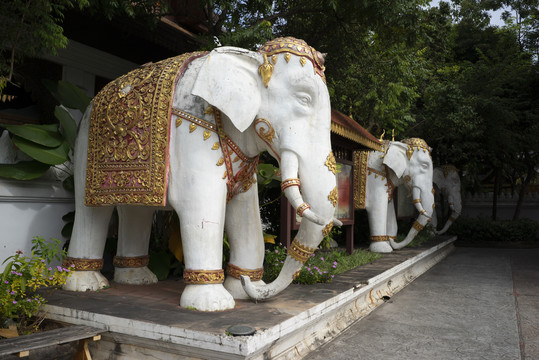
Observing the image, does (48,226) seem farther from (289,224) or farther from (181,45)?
(181,45)

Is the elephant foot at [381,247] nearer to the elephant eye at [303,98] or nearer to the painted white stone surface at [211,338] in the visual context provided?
Answer: the painted white stone surface at [211,338]

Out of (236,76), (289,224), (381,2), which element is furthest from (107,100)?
(381,2)

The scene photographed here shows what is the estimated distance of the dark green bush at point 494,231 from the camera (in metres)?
13.4

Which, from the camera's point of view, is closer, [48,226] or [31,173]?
[31,173]

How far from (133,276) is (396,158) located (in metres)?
5.19

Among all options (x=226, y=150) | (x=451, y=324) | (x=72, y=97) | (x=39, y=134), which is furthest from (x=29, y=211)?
(x=451, y=324)

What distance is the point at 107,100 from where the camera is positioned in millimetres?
3598

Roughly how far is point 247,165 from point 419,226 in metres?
5.48

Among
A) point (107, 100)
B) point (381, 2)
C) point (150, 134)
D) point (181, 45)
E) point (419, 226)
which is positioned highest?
point (381, 2)

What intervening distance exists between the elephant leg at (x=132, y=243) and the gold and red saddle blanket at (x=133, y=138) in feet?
2.10

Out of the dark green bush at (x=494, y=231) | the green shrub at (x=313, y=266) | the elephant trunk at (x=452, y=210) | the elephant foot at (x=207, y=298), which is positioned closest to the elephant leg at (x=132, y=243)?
the elephant foot at (x=207, y=298)

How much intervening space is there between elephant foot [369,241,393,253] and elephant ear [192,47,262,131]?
5.13m

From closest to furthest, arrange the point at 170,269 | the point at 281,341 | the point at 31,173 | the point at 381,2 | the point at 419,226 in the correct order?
1. the point at 281,341
2. the point at 31,173
3. the point at 170,269
4. the point at 381,2
5. the point at 419,226

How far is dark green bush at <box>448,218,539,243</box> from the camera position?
43.9 feet
